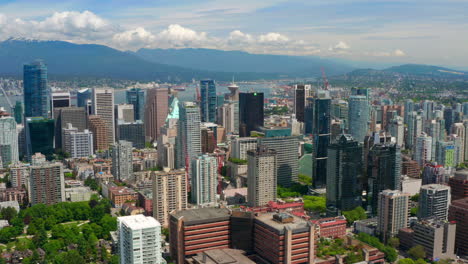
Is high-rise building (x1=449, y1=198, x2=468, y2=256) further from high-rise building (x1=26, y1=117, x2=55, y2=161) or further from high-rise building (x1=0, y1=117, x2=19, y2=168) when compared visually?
high-rise building (x1=0, y1=117, x2=19, y2=168)

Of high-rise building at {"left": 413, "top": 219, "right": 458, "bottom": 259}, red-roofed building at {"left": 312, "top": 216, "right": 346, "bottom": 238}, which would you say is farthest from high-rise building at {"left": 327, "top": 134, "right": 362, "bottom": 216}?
high-rise building at {"left": 413, "top": 219, "right": 458, "bottom": 259}

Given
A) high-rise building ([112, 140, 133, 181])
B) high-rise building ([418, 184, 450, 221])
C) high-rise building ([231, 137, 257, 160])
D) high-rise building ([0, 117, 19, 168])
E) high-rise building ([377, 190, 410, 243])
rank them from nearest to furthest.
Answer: high-rise building ([377, 190, 410, 243]), high-rise building ([418, 184, 450, 221]), high-rise building ([112, 140, 133, 181]), high-rise building ([231, 137, 257, 160]), high-rise building ([0, 117, 19, 168])

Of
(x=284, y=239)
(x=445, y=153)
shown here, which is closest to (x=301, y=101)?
(x=445, y=153)

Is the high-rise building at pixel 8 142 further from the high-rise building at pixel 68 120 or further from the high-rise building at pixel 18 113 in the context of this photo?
the high-rise building at pixel 18 113

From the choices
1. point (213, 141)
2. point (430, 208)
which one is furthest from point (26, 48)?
point (430, 208)

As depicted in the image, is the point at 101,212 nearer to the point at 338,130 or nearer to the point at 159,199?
the point at 159,199
